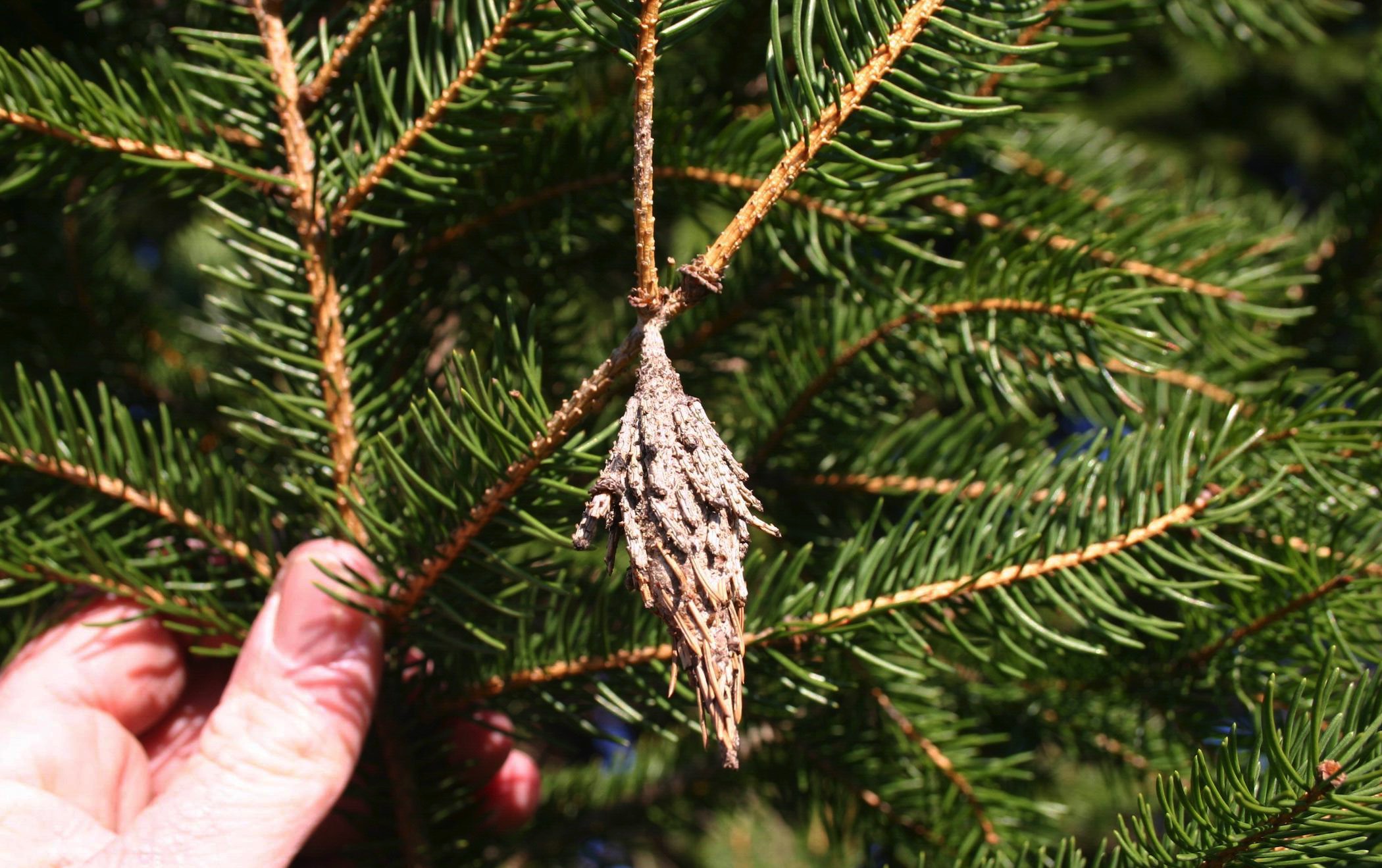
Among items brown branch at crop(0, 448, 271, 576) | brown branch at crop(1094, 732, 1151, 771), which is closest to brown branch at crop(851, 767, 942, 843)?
brown branch at crop(1094, 732, 1151, 771)

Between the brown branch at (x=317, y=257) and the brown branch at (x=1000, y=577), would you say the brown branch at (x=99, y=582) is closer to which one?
the brown branch at (x=317, y=257)

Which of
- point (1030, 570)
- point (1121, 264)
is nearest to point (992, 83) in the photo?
point (1121, 264)

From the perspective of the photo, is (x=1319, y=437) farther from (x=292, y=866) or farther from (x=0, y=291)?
(x=0, y=291)

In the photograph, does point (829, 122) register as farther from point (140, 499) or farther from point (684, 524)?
point (140, 499)

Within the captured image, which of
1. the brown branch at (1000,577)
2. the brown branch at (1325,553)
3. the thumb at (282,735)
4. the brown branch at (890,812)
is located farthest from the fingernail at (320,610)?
the brown branch at (1325,553)

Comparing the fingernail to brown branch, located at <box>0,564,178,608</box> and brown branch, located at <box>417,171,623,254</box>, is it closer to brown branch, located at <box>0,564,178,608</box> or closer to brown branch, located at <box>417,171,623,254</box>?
brown branch, located at <box>0,564,178,608</box>
